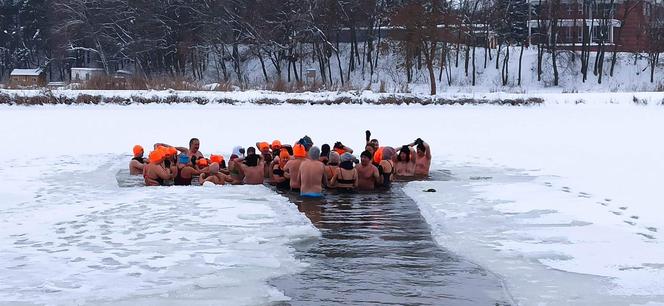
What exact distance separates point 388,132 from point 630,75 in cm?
3914

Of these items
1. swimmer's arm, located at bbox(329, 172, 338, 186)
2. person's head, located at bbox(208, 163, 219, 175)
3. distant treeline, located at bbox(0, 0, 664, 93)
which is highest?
distant treeline, located at bbox(0, 0, 664, 93)

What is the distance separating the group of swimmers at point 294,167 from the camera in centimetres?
1405

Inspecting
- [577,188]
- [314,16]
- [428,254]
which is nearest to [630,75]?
[314,16]

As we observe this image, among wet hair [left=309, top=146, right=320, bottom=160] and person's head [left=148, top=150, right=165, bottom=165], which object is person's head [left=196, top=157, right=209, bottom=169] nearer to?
person's head [left=148, top=150, right=165, bottom=165]

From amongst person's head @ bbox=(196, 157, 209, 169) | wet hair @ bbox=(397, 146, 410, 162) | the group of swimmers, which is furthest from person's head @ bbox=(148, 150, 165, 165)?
wet hair @ bbox=(397, 146, 410, 162)

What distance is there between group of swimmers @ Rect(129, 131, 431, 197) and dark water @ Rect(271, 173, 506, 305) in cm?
224

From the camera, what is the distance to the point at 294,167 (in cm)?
1424

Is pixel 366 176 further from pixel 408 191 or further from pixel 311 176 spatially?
pixel 311 176

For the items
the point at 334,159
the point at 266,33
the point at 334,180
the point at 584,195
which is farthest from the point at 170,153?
the point at 266,33

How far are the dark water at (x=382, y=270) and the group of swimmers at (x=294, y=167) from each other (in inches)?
88.1

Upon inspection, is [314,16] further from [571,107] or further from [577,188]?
[577,188]

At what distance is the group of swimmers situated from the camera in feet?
46.1

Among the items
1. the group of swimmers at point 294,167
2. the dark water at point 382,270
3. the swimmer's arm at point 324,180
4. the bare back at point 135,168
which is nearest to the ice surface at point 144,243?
the dark water at point 382,270

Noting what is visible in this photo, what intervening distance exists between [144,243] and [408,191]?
577 cm
